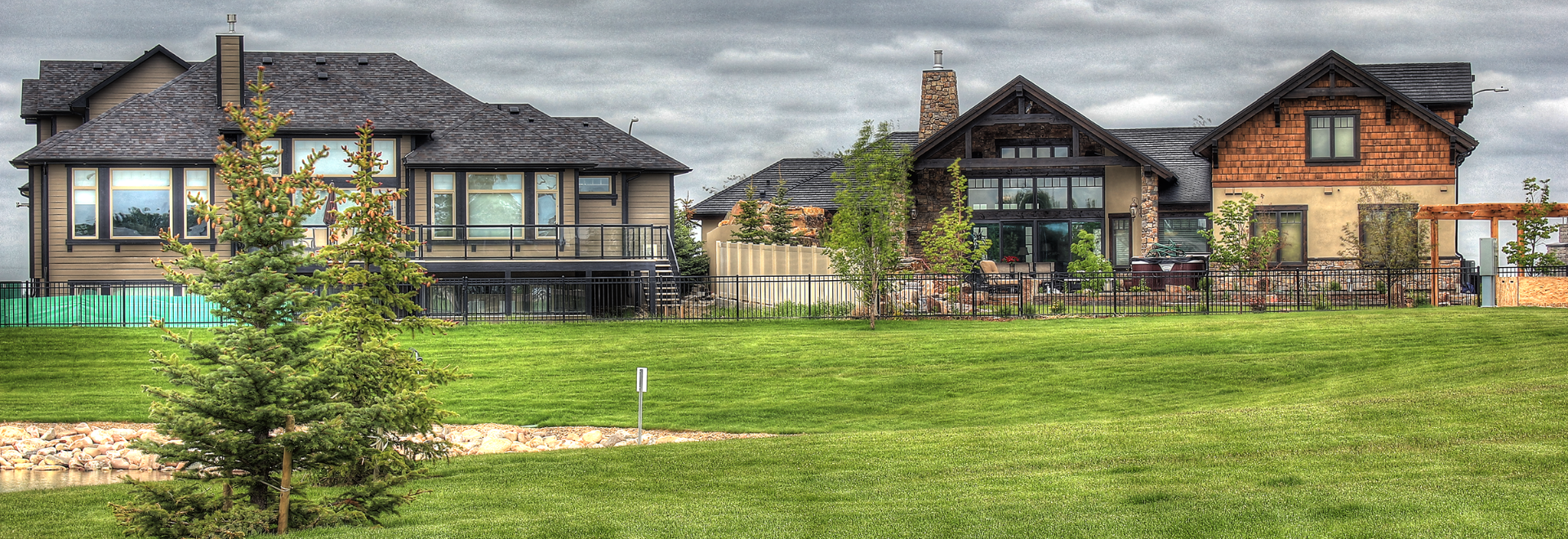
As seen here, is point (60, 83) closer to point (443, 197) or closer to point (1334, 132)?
point (443, 197)

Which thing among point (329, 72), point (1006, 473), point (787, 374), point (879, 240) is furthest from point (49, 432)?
point (329, 72)

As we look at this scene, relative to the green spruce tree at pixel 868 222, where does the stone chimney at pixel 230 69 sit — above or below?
above

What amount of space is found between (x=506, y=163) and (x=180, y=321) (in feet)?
28.1

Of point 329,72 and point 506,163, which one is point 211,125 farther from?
point 506,163

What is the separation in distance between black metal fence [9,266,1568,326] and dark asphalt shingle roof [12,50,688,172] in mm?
4010

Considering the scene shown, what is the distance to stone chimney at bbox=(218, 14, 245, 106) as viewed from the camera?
32.6m

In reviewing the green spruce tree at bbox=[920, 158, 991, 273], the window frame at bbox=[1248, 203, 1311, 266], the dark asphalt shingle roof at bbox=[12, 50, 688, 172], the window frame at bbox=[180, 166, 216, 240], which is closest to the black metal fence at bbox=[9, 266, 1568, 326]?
the green spruce tree at bbox=[920, 158, 991, 273]

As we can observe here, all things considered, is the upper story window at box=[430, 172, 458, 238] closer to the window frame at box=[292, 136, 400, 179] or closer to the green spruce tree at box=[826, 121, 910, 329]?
the window frame at box=[292, 136, 400, 179]

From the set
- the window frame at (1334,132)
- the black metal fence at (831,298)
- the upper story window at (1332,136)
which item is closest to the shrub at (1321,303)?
the black metal fence at (831,298)

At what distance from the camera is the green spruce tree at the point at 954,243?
30.6 m

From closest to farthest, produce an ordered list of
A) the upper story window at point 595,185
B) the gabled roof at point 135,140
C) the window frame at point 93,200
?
the gabled roof at point 135,140
the window frame at point 93,200
the upper story window at point 595,185

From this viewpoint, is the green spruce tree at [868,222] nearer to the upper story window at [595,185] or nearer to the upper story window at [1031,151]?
the upper story window at [595,185]

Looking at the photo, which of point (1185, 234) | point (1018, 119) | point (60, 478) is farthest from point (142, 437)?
point (1185, 234)

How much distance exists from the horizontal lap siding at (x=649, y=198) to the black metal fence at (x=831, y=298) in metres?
4.12
